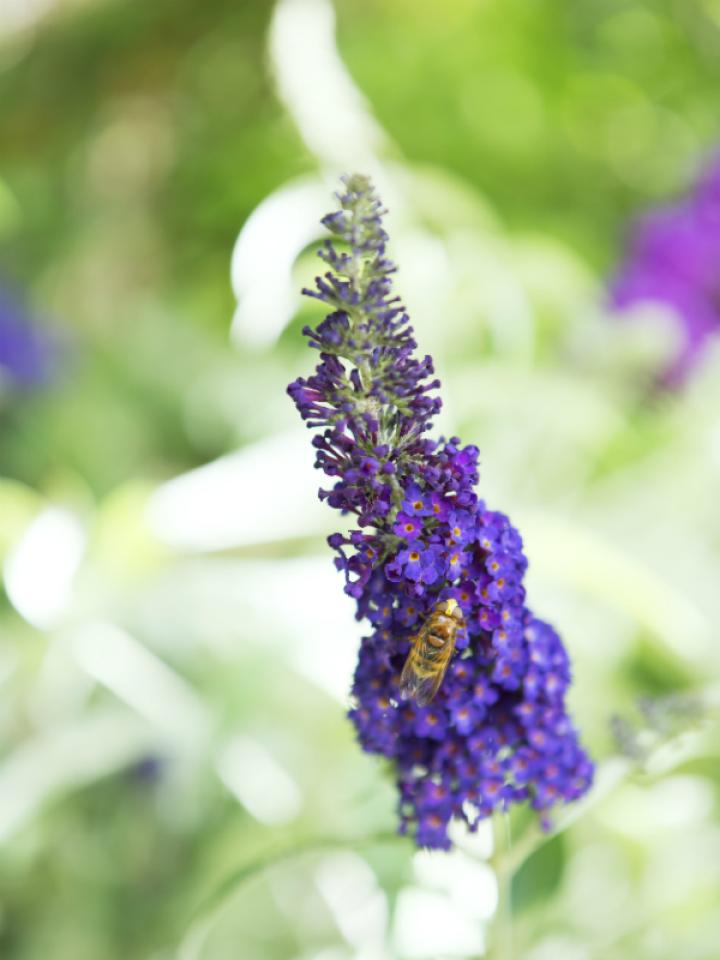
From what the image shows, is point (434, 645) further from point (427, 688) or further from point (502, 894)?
point (502, 894)

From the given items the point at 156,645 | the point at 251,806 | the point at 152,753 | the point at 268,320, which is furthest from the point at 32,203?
the point at 251,806

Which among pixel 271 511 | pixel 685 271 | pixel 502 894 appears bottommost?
pixel 502 894

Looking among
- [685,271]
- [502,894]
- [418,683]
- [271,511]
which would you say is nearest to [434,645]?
[418,683]

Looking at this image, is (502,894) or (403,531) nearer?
(403,531)

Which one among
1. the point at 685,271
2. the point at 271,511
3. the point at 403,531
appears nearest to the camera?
the point at 403,531

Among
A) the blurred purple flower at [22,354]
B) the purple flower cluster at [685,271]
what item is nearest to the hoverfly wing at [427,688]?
the purple flower cluster at [685,271]

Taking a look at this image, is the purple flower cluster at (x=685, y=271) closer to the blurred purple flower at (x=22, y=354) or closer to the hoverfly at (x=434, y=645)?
the blurred purple flower at (x=22, y=354)
